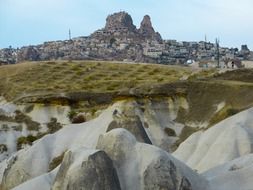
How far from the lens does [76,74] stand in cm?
7888

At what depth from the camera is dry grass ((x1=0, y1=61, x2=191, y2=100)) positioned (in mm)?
69562

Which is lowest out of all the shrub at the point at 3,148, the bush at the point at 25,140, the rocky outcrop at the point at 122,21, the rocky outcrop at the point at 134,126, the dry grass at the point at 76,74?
the shrub at the point at 3,148

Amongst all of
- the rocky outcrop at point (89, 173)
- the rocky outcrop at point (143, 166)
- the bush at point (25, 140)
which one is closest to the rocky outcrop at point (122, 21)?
the bush at point (25, 140)

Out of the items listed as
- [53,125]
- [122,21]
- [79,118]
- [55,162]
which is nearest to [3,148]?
[53,125]

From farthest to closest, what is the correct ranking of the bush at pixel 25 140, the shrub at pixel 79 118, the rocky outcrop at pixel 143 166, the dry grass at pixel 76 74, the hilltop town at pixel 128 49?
the hilltop town at pixel 128 49
the dry grass at pixel 76 74
the shrub at pixel 79 118
the bush at pixel 25 140
the rocky outcrop at pixel 143 166

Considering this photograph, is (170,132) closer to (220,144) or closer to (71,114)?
(71,114)

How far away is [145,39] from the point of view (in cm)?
18888

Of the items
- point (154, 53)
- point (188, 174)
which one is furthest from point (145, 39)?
point (188, 174)

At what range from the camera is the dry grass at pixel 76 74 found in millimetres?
69562

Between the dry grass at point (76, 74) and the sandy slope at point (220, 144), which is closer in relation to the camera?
the sandy slope at point (220, 144)

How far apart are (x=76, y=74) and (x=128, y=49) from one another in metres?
93.0

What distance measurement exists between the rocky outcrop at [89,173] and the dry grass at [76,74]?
1827 inches

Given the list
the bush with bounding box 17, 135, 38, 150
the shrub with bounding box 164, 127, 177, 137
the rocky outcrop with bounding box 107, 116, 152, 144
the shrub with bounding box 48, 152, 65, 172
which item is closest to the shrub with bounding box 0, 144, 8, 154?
A: the bush with bounding box 17, 135, 38, 150

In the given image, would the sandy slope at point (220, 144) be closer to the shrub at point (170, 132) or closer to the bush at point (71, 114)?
the shrub at point (170, 132)
